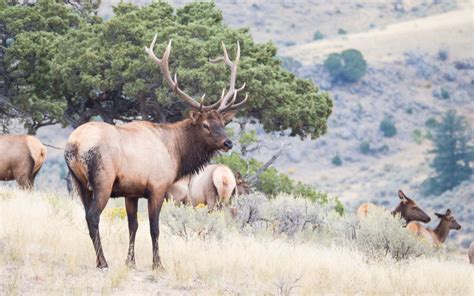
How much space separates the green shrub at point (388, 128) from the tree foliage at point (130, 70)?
59454 mm

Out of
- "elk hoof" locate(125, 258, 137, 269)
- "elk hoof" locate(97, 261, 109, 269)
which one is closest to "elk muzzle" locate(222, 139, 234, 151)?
"elk hoof" locate(125, 258, 137, 269)

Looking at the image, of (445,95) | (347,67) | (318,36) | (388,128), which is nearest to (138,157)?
(388,128)

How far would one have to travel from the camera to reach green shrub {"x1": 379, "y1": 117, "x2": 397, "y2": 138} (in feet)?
298

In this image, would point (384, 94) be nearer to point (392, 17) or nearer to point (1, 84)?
point (392, 17)

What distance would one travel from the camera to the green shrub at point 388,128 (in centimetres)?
9094

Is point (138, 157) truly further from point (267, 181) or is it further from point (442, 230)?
point (267, 181)

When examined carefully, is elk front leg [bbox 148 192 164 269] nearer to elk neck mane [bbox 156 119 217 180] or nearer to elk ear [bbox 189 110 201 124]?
elk neck mane [bbox 156 119 217 180]

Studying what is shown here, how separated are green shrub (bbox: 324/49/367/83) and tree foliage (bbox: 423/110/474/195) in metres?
20.5

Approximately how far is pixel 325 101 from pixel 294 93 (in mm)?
1603

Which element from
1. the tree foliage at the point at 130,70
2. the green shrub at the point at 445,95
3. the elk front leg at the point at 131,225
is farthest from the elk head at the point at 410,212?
the green shrub at the point at 445,95

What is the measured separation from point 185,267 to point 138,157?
56.2 inches

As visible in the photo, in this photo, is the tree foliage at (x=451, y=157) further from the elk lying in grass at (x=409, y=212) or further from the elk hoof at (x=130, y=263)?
the elk hoof at (x=130, y=263)

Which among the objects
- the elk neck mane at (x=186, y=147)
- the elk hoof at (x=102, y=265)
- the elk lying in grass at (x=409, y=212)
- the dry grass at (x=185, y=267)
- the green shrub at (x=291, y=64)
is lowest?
the green shrub at (x=291, y=64)

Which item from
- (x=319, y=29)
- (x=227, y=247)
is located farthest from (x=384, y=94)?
(x=227, y=247)
